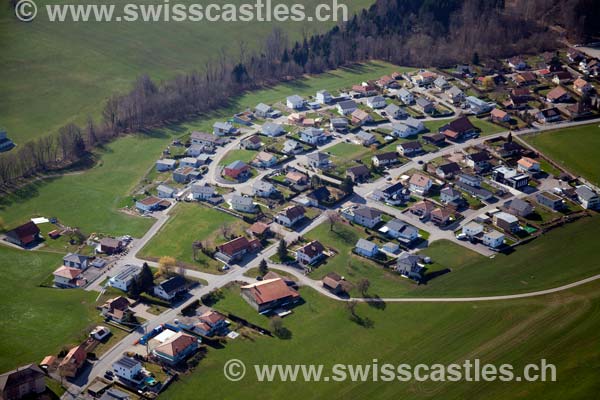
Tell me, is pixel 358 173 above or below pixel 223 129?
below

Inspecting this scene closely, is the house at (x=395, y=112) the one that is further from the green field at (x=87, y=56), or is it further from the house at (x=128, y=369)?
the house at (x=128, y=369)

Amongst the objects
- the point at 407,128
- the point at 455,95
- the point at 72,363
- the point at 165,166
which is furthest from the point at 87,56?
the point at 72,363

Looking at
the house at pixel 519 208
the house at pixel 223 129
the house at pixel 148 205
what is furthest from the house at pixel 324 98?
the house at pixel 519 208

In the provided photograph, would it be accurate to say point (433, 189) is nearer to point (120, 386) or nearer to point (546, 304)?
point (546, 304)

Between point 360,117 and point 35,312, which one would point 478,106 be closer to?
point 360,117

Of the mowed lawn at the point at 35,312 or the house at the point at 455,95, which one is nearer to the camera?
the mowed lawn at the point at 35,312

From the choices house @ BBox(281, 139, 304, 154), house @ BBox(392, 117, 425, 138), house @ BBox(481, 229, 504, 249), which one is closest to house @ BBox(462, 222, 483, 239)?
house @ BBox(481, 229, 504, 249)

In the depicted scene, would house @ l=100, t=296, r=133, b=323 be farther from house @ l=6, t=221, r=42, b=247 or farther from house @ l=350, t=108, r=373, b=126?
house @ l=350, t=108, r=373, b=126
